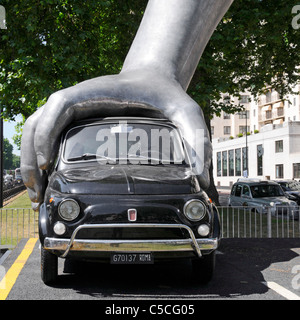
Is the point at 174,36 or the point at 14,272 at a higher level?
the point at 174,36

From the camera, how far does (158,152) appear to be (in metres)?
6.30

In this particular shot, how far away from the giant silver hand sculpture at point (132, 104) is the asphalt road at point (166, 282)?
1.30 m

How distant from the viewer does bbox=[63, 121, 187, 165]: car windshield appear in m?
6.18

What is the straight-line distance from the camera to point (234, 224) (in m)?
11.1

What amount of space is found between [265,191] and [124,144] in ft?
A: 40.0

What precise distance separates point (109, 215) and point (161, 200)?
609mm

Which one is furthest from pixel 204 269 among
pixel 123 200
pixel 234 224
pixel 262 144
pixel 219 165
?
pixel 219 165

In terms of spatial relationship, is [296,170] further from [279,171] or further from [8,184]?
[8,184]

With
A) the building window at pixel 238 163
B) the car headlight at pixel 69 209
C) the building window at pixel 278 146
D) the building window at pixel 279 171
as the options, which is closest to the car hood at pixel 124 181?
the car headlight at pixel 69 209

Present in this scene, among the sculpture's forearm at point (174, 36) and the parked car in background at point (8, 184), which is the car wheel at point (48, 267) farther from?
the parked car in background at point (8, 184)

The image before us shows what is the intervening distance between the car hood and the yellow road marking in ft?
4.38

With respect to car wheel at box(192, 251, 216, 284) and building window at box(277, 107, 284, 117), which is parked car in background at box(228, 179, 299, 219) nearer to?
car wheel at box(192, 251, 216, 284)

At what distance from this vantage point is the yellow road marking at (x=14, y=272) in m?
5.45
